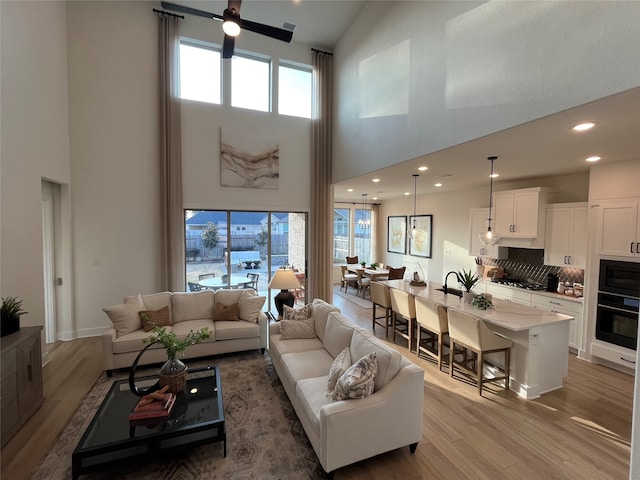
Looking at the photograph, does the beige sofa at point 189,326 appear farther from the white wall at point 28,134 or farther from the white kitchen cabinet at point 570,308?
the white kitchen cabinet at point 570,308

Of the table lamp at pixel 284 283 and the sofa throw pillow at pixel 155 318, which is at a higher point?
the table lamp at pixel 284 283

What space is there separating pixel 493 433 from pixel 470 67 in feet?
12.1

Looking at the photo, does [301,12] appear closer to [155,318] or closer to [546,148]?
[546,148]

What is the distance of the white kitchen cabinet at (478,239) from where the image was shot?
6.10 metres

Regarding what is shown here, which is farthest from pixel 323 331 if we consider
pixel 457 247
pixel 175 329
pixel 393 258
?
pixel 393 258

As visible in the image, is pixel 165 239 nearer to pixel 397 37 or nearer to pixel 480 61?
pixel 397 37

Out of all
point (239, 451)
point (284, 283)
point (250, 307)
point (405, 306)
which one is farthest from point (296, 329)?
point (405, 306)

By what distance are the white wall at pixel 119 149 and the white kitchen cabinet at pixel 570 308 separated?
629cm

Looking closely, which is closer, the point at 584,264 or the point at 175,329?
the point at 175,329

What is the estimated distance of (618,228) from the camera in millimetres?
4008

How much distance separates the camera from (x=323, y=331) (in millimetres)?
3645

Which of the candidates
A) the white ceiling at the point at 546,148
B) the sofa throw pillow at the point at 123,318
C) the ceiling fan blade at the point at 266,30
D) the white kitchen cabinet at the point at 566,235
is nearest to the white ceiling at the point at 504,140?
the white ceiling at the point at 546,148

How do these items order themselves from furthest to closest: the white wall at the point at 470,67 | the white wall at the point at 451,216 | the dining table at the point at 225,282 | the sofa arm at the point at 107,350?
the dining table at the point at 225,282 < the white wall at the point at 451,216 < the sofa arm at the point at 107,350 < the white wall at the point at 470,67

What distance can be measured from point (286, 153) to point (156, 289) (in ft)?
12.3
